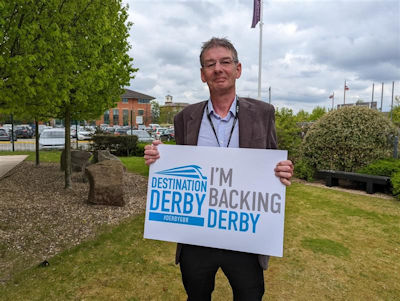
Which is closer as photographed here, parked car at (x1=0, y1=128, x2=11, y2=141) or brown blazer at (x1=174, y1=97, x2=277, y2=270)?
brown blazer at (x1=174, y1=97, x2=277, y2=270)

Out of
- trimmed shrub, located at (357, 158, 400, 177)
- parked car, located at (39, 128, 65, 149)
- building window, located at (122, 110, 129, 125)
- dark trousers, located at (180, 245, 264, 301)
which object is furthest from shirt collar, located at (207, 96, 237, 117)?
building window, located at (122, 110, 129, 125)

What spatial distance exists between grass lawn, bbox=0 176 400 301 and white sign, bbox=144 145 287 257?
5.50ft

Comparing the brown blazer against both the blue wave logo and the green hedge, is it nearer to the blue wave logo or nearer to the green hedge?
the blue wave logo

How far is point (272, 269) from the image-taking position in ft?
12.3

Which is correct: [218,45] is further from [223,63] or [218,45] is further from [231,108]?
Result: [231,108]

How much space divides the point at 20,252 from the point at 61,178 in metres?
5.57

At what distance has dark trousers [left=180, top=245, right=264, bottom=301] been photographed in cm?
184

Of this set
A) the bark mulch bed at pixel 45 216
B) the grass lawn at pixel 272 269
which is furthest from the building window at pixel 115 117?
the grass lawn at pixel 272 269

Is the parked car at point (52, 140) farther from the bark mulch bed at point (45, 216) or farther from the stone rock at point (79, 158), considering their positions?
the bark mulch bed at point (45, 216)

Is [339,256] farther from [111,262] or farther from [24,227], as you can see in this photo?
[24,227]

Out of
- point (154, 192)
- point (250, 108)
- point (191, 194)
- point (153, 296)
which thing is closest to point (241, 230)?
point (191, 194)

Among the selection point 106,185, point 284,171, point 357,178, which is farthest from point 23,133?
point 284,171

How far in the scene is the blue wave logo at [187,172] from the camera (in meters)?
1.94

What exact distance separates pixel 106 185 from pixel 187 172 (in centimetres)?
484
